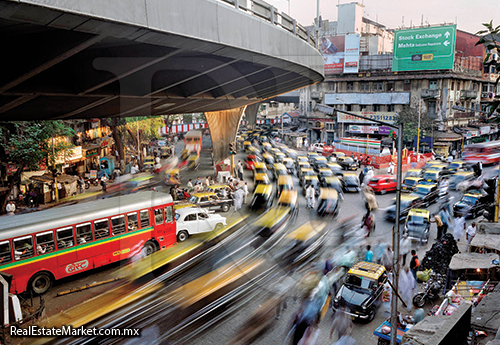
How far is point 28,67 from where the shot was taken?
6.48m

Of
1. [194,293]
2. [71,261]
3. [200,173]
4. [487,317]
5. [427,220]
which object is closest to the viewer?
[487,317]

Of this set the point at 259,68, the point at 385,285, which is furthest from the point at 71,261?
the point at 385,285

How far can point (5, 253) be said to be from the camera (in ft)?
37.7

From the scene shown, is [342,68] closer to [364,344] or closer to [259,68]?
[259,68]

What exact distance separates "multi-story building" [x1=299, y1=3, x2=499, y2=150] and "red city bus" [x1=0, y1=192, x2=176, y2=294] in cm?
3457

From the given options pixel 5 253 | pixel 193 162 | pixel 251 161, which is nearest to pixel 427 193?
pixel 251 161

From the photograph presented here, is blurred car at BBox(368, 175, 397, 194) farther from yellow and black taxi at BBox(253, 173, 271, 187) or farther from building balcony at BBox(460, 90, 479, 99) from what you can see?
building balcony at BBox(460, 90, 479, 99)

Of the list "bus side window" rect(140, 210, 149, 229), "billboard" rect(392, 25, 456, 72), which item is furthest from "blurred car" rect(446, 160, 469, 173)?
"bus side window" rect(140, 210, 149, 229)

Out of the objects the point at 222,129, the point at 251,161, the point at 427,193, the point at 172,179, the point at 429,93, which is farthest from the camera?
the point at 429,93

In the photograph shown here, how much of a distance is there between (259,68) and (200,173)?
78.5 feet

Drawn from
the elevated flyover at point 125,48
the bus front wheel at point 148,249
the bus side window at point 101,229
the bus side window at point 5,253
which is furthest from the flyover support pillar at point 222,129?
the bus side window at point 5,253

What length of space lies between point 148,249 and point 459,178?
21981 millimetres

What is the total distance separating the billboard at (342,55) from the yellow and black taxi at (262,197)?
120 feet

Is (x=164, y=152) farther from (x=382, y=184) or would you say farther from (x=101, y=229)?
(x=101, y=229)
